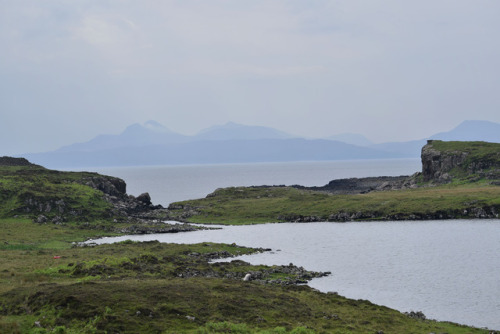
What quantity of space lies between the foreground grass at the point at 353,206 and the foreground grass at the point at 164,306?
69.9 meters

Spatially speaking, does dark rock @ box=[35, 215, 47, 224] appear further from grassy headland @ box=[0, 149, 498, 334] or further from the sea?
grassy headland @ box=[0, 149, 498, 334]

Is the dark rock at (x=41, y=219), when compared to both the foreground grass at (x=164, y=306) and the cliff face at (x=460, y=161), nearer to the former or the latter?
the foreground grass at (x=164, y=306)

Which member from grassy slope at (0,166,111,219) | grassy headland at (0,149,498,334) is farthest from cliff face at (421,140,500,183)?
grassy slope at (0,166,111,219)

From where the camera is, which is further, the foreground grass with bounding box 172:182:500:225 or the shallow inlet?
the foreground grass with bounding box 172:182:500:225

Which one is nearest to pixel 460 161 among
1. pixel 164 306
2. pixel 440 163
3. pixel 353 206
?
pixel 440 163

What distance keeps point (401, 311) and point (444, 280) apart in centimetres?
1278

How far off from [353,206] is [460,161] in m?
69.6

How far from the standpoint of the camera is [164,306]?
1277 inches

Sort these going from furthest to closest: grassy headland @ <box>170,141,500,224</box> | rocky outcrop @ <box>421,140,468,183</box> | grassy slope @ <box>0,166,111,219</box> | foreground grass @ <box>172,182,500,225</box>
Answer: rocky outcrop @ <box>421,140,468,183</box> < grassy headland @ <box>170,141,500,224</box> < grassy slope @ <box>0,166,111,219</box> < foreground grass @ <box>172,182,500,225</box>

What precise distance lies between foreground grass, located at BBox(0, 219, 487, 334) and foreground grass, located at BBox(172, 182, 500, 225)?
69.9 metres

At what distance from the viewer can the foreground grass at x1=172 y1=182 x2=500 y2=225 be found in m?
106

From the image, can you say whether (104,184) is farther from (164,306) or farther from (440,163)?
(440,163)

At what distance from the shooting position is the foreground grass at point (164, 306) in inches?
1158

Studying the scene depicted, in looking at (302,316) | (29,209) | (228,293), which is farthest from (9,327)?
(29,209)
